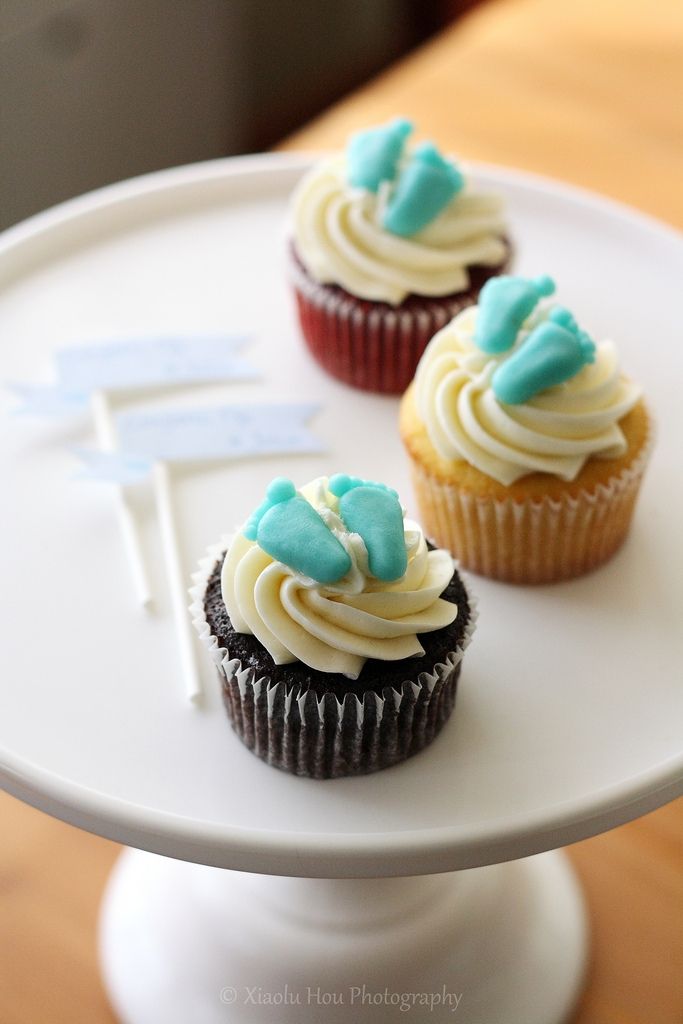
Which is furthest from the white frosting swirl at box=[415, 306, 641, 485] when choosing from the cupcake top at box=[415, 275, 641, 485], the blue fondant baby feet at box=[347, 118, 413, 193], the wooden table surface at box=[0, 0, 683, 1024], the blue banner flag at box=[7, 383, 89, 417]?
the wooden table surface at box=[0, 0, 683, 1024]

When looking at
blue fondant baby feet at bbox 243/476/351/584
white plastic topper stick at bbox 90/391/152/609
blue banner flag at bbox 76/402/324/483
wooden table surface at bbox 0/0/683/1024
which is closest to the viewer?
blue fondant baby feet at bbox 243/476/351/584

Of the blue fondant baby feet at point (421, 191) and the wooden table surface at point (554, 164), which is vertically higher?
the blue fondant baby feet at point (421, 191)

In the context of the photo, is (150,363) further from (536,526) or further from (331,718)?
(331,718)

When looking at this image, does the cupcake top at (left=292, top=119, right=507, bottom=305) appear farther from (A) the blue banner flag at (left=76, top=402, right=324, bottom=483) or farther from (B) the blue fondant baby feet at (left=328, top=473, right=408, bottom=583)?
(B) the blue fondant baby feet at (left=328, top=473, right=408, bottom=583)

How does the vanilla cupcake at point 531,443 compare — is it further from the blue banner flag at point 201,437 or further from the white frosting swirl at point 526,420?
the blue banner flag at point 201,437

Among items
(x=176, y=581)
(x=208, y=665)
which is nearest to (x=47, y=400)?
(x=176, y=581)

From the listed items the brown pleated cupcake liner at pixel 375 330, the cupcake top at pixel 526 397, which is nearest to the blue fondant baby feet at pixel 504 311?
the cupcake top at pixel 526 397
